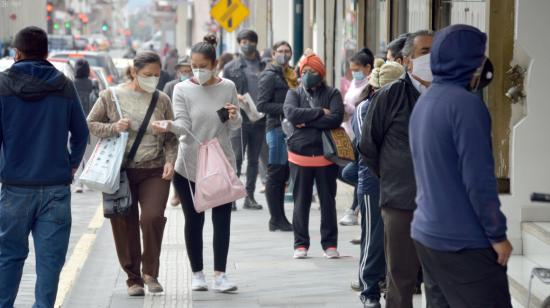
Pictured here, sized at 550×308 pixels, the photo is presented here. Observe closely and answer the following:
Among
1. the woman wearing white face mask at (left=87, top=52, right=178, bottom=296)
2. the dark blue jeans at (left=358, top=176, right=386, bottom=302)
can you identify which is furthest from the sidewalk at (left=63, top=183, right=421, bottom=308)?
the dark blue jeans at (left=358, top=176, right=386, bottom=302)

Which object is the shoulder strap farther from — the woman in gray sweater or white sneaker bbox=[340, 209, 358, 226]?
white sneaker bbox=[340, 209, 358, 226]

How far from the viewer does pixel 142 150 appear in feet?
28.8

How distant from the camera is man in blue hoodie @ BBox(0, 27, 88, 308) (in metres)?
7.19

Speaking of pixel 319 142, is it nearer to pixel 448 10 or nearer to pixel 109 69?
pixel 448 10

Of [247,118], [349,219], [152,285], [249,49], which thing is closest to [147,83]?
[152,285]

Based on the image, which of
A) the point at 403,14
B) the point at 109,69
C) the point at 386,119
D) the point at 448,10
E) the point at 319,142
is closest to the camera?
the point at 386,119

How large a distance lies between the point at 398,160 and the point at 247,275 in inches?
132

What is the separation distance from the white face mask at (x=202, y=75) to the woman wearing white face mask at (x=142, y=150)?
0.93 ft

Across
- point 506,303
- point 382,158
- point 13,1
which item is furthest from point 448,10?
point 13,1

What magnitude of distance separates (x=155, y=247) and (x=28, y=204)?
1.89 metres

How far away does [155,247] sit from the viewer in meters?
8.96

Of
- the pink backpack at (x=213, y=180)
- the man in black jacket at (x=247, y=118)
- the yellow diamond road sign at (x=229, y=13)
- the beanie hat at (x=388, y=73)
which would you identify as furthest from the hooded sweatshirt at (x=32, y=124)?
the yellow diamond road sign at (x=229, y=13)

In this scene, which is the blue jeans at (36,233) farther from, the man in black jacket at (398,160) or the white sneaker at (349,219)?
the white sneaker at (349,219)

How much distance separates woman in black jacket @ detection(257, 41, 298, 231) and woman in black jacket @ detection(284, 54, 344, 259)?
161 centimetres
